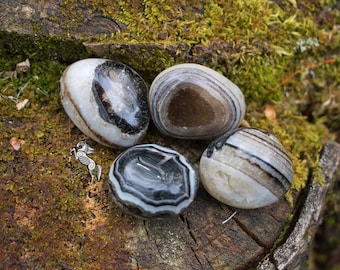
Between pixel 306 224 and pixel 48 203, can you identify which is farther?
pixel 306 224

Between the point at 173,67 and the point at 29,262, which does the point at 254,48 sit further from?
the point at 29,262

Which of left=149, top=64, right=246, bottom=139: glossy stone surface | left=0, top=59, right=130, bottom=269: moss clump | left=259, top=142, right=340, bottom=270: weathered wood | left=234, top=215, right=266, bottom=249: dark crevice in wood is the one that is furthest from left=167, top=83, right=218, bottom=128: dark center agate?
left=259, top=142, right=340, bottom=270: weathered wood

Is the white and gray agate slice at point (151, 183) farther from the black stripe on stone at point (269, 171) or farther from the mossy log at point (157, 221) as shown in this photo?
the black stripe on stone at point (269, 171)

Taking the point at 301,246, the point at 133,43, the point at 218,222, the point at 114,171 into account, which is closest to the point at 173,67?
the point at 133,43

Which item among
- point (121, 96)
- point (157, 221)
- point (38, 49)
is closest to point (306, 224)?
point (157, 221)

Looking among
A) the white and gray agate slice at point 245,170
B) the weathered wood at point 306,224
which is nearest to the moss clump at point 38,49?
the white and gray agate slice at point 245,170

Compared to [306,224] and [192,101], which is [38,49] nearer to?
[192,101]

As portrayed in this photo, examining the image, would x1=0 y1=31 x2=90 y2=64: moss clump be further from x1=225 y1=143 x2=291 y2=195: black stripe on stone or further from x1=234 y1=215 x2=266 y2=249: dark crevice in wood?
x1=234 y1=215 x2=266 y2=249: dark crevice in wood
